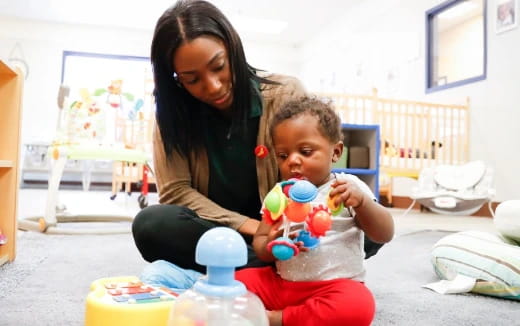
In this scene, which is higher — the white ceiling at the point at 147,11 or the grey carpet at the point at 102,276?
the white ceiling at the point at 147,11

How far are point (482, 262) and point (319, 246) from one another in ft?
2.12

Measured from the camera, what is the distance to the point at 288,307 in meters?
0.74

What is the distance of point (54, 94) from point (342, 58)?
12.4 ft

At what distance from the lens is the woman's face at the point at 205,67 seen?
2.84 ft

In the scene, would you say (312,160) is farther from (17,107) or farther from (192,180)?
(17,107)

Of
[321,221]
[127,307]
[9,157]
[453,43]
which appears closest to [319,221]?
[321,221]

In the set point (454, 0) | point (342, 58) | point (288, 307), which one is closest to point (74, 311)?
point (288, 307)

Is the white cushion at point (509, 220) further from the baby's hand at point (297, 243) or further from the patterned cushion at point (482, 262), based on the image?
the baby's hand at point (297, 243)

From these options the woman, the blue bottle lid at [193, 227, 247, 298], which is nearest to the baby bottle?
the blue bottle lid at [193, 227, 247, 298]

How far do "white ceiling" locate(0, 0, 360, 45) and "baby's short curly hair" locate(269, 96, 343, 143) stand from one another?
15.1 feet

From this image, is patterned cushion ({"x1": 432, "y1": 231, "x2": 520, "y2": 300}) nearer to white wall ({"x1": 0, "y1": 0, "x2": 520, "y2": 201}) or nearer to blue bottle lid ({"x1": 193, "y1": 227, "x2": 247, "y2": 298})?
blue bottle lid ({"x1": 193, "y1": 227, "x2": 247, "y2": 298})

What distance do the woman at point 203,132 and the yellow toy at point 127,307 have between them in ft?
1.04

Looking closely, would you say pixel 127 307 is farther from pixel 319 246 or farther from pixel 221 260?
pixel 319 246

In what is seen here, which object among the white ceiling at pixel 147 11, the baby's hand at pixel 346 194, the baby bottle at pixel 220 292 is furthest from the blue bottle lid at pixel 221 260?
the white ceiling at pixel 147 11
